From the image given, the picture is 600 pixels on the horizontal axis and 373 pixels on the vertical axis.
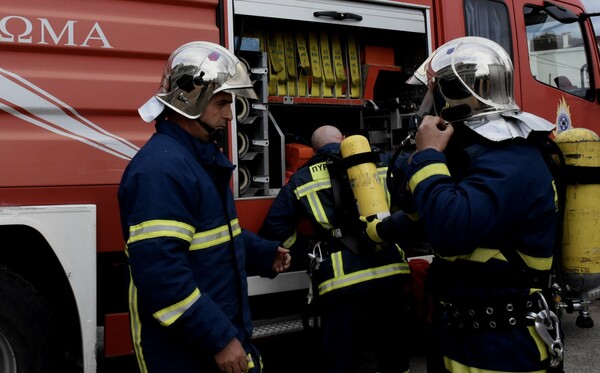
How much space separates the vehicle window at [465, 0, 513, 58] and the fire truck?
0.7 inches

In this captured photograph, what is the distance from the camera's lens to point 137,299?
202 centimetres

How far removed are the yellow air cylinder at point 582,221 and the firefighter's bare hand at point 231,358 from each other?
1.24 metres

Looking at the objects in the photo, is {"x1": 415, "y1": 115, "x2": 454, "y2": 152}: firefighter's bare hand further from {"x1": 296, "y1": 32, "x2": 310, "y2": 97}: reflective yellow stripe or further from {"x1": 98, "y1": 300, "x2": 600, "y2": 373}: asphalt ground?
{"x1": 296, "y1": 32, "x2": 310, "y2": 97}: reflective yellow stripe

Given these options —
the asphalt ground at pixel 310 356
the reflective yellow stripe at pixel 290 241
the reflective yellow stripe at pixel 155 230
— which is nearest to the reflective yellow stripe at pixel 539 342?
the reflective yellow stripe at pixel 155 230

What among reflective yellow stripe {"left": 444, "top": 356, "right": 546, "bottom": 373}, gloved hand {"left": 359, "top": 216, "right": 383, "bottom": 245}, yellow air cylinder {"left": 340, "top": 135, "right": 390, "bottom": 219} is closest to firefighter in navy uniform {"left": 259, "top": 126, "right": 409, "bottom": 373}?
yellow air cylinder {"left": 340, "top": 135, "right": 390, "bottom": 219}

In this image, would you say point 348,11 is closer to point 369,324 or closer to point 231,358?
point 369,324

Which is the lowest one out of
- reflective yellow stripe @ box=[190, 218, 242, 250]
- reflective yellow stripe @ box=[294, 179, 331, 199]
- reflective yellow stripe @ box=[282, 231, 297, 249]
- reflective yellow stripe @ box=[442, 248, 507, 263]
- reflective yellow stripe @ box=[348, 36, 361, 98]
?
reflective yellow stripe @ box=[442, 248, 507, 263]

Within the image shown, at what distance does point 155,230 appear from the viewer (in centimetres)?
186

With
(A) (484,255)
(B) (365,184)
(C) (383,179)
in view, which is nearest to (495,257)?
(A) (484,255)

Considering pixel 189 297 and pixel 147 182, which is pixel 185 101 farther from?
pixel 189 297

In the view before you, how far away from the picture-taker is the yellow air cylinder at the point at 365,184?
322 cm

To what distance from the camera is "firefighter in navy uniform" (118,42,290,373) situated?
1.86m

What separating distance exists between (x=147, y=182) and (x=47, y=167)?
1.11m

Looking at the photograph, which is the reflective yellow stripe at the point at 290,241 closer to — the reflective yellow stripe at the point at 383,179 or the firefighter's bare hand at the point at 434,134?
the reflective yellow stripe at the point at 383,179
